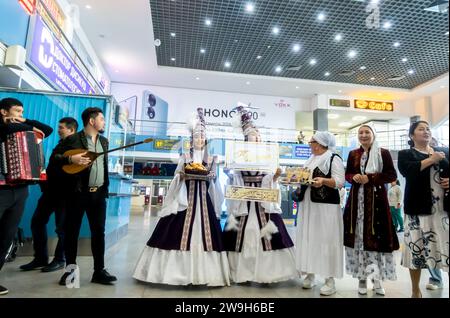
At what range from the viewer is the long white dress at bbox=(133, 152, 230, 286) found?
224 centimetres

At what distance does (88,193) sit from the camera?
231 centimetres

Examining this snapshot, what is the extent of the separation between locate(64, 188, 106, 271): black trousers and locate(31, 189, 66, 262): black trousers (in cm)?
78

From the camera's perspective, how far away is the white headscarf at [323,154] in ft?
7.96

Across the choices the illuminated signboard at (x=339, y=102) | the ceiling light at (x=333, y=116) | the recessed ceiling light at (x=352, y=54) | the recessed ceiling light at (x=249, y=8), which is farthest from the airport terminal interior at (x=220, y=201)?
the ceiling light at (x=333, y=116)

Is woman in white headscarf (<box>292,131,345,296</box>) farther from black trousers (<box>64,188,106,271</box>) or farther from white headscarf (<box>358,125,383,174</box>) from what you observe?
black trousers (<box>64,188,106,271</box>)

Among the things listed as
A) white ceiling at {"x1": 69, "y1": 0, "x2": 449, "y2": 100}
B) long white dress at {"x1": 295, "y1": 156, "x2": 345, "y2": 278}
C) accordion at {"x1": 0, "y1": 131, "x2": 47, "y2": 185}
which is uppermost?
white ceiling at {"x1": 69, "y1": 0, "x2": 449, "y2": 100}

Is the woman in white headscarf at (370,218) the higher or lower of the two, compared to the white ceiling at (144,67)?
lower

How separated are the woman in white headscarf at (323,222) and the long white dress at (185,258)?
0.70m

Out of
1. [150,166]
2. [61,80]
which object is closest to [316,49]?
[150,166]

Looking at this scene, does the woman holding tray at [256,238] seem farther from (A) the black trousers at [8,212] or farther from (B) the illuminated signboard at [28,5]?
(B) the illuminated signboard at [28,5]

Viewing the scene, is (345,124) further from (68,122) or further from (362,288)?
(68,122)

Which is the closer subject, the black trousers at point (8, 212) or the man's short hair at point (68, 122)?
the black trousers at point (8, 212)

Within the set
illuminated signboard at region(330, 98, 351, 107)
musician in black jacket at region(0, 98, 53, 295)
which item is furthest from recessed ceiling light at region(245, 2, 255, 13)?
illuminated signboard at region(330, 98, 351, 107)
